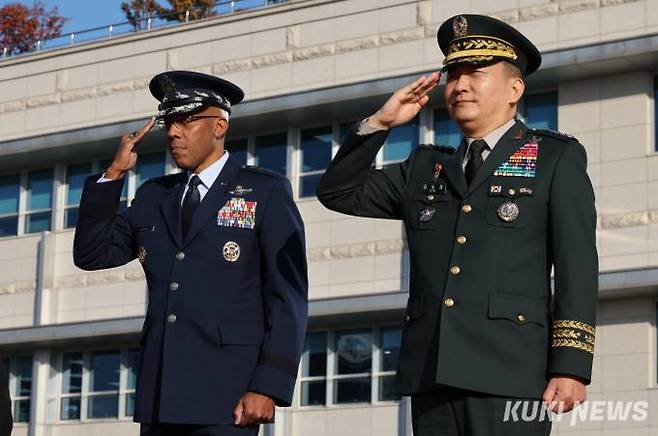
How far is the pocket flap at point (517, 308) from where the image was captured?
688cm

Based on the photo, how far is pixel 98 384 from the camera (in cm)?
3375

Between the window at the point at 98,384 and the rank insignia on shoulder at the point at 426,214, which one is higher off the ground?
the window at the point at 98,384

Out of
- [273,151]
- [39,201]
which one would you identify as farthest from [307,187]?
[39,201]

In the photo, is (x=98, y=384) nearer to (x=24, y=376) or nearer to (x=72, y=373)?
(x=72, y=373)

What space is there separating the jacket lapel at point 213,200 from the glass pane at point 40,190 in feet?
87.6

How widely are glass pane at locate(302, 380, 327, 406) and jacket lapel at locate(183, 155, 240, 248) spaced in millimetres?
22014

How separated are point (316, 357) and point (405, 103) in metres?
23.7

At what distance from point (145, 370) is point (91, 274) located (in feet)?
85.3

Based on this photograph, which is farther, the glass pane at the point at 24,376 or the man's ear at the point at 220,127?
the glass pane at the point at 24,376

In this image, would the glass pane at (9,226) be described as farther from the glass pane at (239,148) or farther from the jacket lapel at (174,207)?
the jacket lapel at (174,207)

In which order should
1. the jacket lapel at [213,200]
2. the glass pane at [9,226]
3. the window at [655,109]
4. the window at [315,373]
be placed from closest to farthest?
the jacket lapel at [213,200]
the window at [655,109]
the window at [315,373]
the glass pane at [9,226]

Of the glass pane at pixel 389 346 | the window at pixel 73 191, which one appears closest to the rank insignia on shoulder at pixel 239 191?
the glass pane at pixel 389 346

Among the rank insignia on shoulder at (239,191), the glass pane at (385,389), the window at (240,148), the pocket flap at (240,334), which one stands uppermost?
the window at (240,148)

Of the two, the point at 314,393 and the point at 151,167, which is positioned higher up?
the point at 151,167
